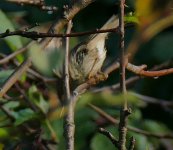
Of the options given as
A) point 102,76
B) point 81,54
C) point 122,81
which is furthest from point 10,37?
point 122,81

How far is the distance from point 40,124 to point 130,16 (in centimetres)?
78

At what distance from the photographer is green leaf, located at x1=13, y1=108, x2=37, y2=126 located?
178cm

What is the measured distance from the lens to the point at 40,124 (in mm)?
1940

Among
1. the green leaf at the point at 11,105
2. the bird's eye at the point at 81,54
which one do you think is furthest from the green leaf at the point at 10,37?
the bird's eye at the point at 81,54

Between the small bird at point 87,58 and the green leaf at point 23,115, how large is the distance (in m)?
0.36

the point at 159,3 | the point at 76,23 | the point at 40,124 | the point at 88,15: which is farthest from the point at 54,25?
the point at 88,15

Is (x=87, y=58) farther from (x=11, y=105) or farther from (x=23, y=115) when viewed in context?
(x=11, y=105)

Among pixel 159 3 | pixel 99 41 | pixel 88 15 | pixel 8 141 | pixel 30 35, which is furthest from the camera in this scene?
pixel 88 15

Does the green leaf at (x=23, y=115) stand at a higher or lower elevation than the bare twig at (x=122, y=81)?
lower

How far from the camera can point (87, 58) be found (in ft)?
4.82

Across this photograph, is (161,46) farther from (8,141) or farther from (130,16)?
(130,16)

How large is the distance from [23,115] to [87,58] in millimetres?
466

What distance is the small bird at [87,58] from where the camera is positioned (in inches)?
Result: 56.3

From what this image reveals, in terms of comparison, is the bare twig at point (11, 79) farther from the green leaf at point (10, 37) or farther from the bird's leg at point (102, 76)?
the green leaf at point (10, 37)
